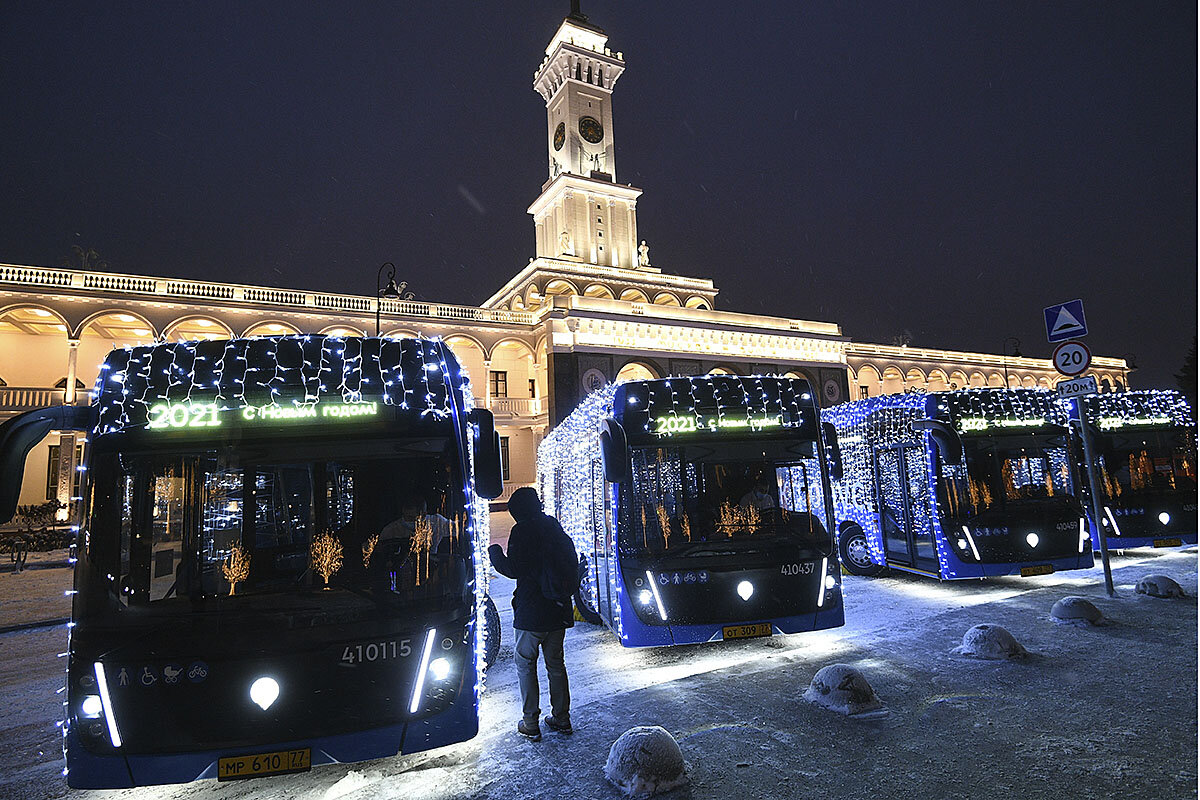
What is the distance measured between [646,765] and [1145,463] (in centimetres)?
1140

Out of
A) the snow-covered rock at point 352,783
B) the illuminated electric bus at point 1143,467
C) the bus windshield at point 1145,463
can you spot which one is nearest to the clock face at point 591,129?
the illuminated electric bus at point 1143,467

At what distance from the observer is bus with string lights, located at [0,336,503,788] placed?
339 cm

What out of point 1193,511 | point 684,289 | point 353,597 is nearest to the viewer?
point 353,597

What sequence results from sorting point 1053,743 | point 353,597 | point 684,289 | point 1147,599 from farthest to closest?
point 684,289
point 1147,599
point 1053,743
point 353,597

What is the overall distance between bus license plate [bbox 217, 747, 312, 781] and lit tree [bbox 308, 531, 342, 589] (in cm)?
85

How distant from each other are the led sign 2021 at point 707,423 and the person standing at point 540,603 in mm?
2117

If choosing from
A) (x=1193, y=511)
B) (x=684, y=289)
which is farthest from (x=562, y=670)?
(x=684, y=289)

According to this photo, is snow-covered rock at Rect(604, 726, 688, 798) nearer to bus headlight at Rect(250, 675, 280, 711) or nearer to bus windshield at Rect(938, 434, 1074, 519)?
bus headlight at Rect(250, 675, 280, 711)

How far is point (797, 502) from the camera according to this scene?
6.59 m

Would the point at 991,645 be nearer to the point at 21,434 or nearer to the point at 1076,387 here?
the point at 1076,387

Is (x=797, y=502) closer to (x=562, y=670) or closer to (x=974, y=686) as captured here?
(x=974, y=686)

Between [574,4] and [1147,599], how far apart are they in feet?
213

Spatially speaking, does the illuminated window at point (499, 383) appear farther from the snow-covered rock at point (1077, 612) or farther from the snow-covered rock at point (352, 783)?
the snow-covered rock at point (352, 783)

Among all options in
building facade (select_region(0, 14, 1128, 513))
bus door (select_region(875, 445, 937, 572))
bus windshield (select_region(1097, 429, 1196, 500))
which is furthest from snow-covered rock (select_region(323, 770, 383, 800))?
building facade (select_region(0, 14, 1128, 513))
